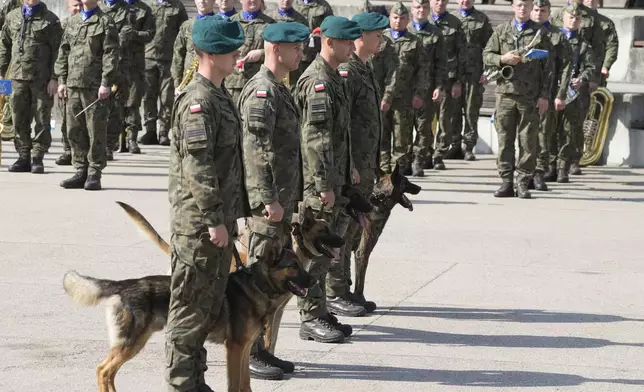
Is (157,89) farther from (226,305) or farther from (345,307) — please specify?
(226,305)

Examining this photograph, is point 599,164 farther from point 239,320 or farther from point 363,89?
point 239,320

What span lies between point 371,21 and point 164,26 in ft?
35.0

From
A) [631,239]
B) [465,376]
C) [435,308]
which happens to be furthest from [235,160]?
[631,239]

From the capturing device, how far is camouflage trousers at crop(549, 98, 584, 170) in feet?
52.6

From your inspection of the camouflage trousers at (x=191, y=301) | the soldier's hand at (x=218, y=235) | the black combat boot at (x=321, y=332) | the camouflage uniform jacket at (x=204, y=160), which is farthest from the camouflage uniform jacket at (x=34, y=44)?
the soldier's hand at (x=218, y=235)

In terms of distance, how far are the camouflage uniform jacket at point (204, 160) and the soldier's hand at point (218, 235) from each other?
2 cm

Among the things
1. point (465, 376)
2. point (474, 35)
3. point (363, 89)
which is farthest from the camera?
point (474, 35)

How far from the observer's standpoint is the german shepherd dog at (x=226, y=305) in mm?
6129

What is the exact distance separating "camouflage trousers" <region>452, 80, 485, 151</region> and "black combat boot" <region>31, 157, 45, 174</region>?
18.9 ft

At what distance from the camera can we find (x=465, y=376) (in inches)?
280

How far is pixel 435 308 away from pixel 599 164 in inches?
405

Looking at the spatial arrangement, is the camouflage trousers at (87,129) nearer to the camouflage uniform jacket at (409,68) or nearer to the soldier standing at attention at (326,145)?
the camouflage uniform jacket at (409,68)

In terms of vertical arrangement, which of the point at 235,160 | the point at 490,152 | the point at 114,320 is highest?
the point at 235,160

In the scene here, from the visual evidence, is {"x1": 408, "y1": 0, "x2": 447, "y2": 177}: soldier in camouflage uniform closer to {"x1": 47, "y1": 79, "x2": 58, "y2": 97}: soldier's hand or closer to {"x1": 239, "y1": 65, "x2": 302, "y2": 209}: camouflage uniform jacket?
{"x1": 47, "y1": 79, "x2": 58, "y2": 97}: soldier's hand
